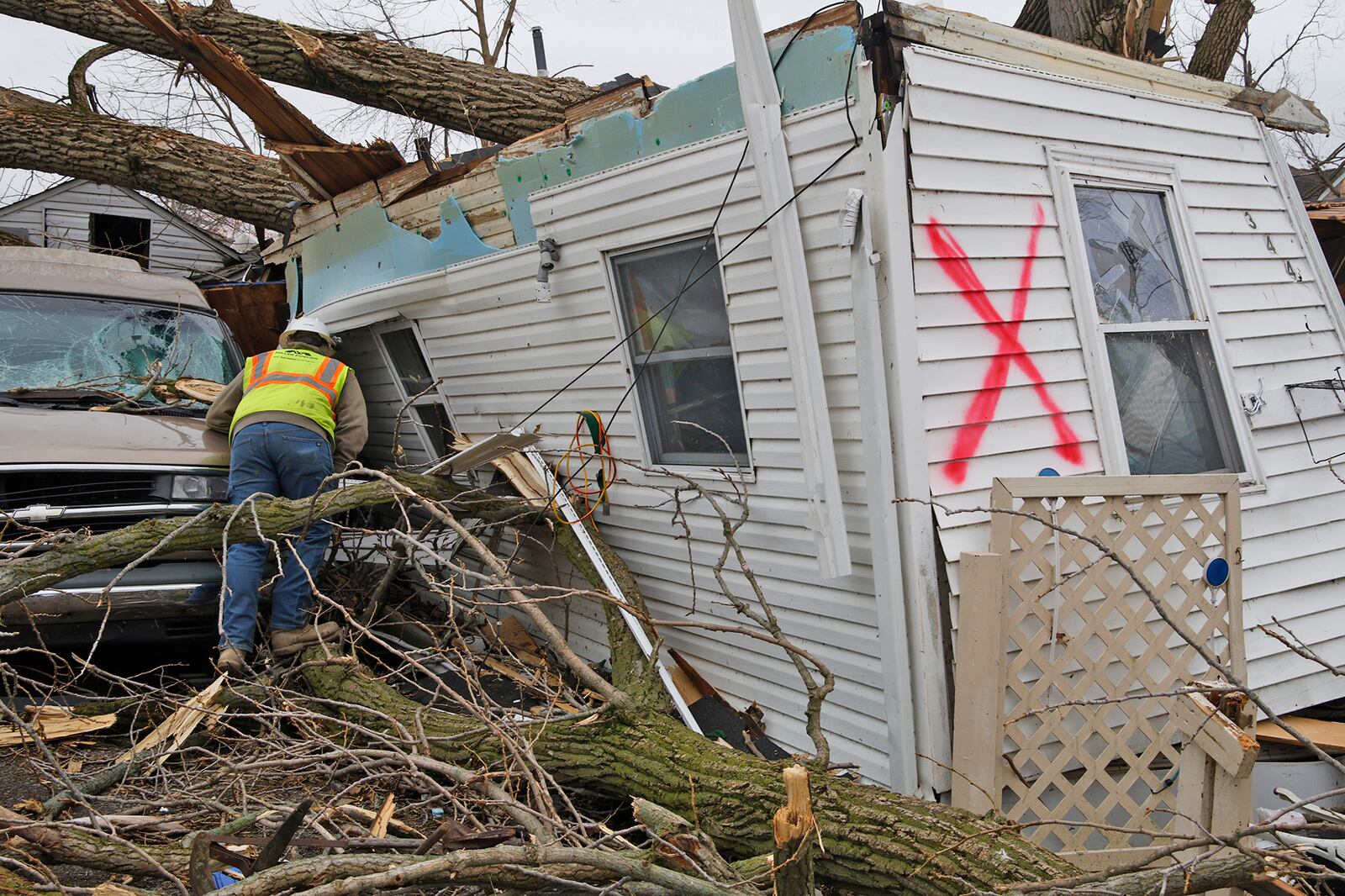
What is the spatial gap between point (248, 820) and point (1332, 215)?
27.2 ft

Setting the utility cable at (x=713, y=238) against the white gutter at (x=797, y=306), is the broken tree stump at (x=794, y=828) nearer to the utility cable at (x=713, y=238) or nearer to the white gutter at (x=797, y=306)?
the white gutter at (x=797, y=306)

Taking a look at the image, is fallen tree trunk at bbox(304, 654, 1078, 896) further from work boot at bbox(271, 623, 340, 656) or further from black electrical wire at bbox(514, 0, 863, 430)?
black electrical wire at bbox(514, 0, 863, 430)

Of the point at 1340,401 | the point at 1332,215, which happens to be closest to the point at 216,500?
the point at 1340,401

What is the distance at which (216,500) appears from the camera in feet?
17.7

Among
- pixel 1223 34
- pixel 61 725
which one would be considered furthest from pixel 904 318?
pixel 1223 34

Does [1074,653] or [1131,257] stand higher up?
[1131,257]

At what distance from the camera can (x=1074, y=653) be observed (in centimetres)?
385

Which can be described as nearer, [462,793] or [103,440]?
[462,793]

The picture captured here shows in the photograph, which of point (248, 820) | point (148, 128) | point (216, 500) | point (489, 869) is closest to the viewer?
point (489, 869)

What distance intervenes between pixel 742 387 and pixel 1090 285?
67.7 inches

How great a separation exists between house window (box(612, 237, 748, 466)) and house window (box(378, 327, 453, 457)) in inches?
88.5

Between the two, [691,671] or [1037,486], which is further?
[691,671]

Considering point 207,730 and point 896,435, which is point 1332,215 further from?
point 207,730

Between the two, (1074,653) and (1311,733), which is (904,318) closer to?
(1074,653)
